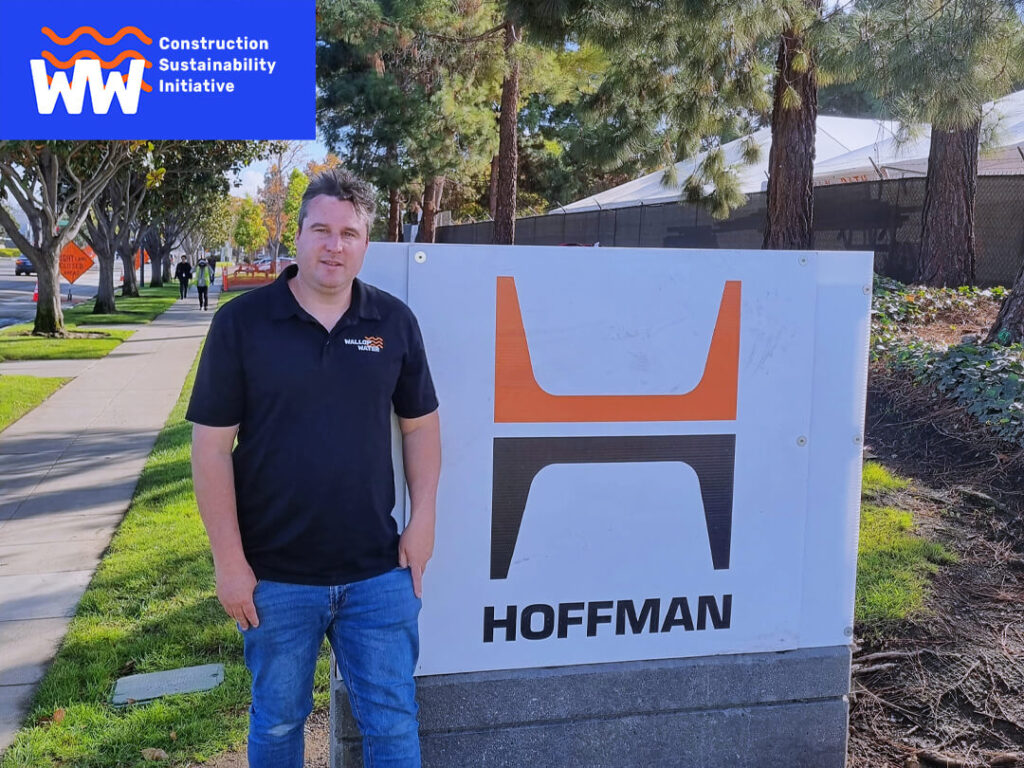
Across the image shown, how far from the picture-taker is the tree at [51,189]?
1703 centimetres

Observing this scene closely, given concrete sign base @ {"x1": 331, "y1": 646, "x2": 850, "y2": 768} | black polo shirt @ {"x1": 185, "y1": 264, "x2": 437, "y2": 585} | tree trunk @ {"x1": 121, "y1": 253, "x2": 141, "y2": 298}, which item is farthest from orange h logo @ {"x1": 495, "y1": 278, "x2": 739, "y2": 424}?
tree trunk @ {"x1": 121, "y1": 253, "x2": 141, "y2": 298}

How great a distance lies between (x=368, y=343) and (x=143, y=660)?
2.33 m

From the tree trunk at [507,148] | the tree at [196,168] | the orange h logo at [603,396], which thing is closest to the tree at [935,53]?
the orange h logo at [603,396]

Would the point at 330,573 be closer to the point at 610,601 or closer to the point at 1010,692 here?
the point at 610,601

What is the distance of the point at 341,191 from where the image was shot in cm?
235

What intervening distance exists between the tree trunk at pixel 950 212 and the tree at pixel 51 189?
14.0 meters

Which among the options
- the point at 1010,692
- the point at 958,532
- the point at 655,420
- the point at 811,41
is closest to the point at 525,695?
the point at 655,420

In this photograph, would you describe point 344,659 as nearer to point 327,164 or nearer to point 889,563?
point 889,563

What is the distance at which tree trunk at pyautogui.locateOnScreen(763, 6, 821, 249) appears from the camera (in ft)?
33.1

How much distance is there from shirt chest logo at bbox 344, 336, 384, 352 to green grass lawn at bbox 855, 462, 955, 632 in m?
2.69

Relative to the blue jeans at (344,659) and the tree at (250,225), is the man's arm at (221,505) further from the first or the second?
the tree at (250,225)

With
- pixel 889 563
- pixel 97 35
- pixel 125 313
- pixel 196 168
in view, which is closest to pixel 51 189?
pixel 97 35

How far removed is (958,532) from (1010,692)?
162 centimetres

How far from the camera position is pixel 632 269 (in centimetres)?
276
